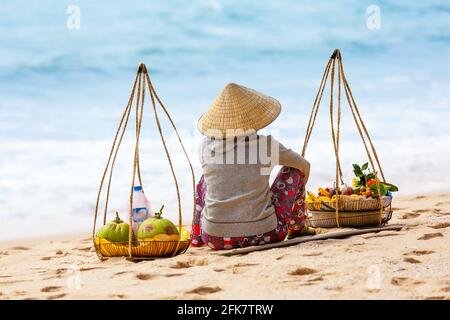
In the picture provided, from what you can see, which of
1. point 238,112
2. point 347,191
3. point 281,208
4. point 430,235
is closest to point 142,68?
point 238,112

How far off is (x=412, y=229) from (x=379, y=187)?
0.45 m

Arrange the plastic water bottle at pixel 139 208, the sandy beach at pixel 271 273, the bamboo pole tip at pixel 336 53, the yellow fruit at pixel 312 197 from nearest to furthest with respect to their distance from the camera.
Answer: the sandy beach at pixel 271 273
the plastic water bottle at pixel 139 208
the bamboo pole tip at pixel 336 53
the yellow fruit at pixel 312 197

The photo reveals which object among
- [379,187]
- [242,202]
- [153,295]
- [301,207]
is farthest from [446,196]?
[153,295]

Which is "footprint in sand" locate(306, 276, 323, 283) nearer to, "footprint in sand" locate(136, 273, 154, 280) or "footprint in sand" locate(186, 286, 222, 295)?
"footprint in sand" locate(186, 286, 222, 295)

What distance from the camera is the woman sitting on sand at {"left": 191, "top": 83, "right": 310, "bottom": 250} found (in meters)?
4.28

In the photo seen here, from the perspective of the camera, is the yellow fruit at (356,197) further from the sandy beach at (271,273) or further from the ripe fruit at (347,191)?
the sandy beach at (271,273)

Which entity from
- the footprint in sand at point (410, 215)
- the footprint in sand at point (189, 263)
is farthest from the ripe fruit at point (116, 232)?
the footprint in sand at point (410, 215)

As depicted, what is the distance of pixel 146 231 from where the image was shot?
4.35 meters

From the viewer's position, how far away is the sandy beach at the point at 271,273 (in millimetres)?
3156

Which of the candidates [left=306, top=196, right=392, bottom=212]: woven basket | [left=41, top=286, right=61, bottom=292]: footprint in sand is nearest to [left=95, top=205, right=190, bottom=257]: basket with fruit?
→ [left=41, top=286, right=61, bottom=292]: footprint in sand

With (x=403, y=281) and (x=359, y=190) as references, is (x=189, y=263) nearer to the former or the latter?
(x=403, y=281)

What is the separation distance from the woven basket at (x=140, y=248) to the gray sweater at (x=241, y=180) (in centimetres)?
30
